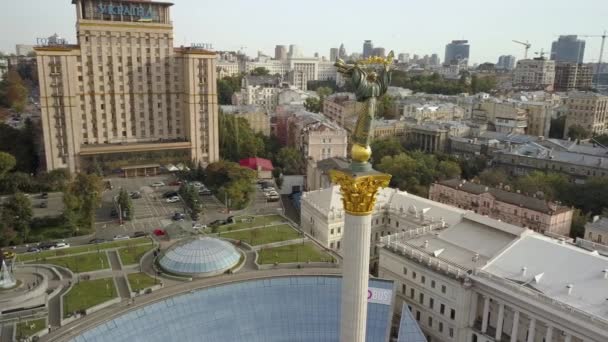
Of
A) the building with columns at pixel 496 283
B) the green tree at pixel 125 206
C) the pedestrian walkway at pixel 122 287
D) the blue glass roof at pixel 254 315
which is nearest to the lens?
the building with columns at pixel 496 283

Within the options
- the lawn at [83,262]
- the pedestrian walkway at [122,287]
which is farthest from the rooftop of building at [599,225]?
the lawn at [83,262]

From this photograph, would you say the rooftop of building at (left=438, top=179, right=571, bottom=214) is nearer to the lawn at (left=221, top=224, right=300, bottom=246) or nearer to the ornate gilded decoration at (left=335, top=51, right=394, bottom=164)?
the lawn at (left=221, top=224, right=300, bottom=246)

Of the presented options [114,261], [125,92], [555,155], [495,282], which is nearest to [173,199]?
[114,261]

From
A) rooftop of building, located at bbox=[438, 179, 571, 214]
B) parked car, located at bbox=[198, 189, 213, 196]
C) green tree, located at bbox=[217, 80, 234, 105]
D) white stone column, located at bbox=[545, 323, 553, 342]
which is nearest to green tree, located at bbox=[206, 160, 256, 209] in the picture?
parked car, located at bbox=[198, 189, 213, 196]

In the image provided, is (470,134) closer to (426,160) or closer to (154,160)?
(426,160)

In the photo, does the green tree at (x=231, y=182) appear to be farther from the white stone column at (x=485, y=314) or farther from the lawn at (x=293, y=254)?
the white stone column at (x=485, y=314)

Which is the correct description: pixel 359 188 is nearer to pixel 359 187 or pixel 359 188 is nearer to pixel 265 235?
pixel 359 187
